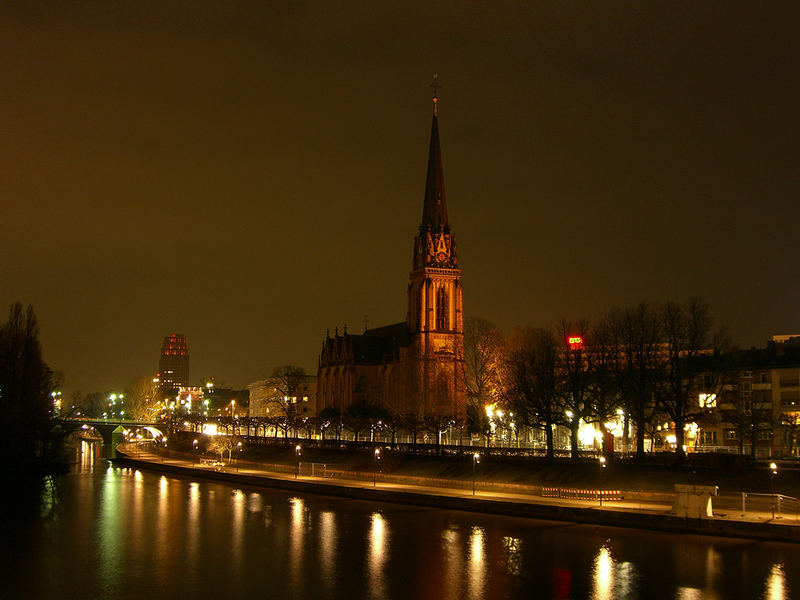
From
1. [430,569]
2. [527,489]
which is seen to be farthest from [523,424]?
[430,569]

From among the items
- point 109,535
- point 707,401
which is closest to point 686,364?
point 707,401

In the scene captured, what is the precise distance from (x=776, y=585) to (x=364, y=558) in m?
18.3

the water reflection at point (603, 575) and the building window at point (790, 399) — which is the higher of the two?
the building window at point (790, 399)

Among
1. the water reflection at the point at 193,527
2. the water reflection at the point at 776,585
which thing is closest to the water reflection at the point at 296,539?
the water reflection at the point at 193,527

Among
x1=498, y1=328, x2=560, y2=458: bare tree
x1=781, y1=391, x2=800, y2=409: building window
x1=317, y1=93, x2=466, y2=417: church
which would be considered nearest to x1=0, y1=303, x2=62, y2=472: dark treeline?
x1=317, y1=93, x2=466, y2=417: church

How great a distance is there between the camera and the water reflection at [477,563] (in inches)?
1423

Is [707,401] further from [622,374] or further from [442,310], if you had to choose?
[442,310]

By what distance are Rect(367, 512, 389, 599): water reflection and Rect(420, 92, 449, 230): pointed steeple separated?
251ft

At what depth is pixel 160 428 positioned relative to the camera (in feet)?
635

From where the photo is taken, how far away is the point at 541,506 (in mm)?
55875

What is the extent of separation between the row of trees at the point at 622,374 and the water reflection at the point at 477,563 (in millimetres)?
21719

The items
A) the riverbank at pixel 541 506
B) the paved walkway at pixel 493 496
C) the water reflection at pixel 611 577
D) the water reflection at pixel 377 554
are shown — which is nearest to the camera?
the water reflection at pixel 611 577

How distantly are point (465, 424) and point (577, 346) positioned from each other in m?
25.6

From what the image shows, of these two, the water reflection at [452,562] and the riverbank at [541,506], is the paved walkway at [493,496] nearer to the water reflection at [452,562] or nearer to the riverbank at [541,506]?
the riverbank at [541,506]
